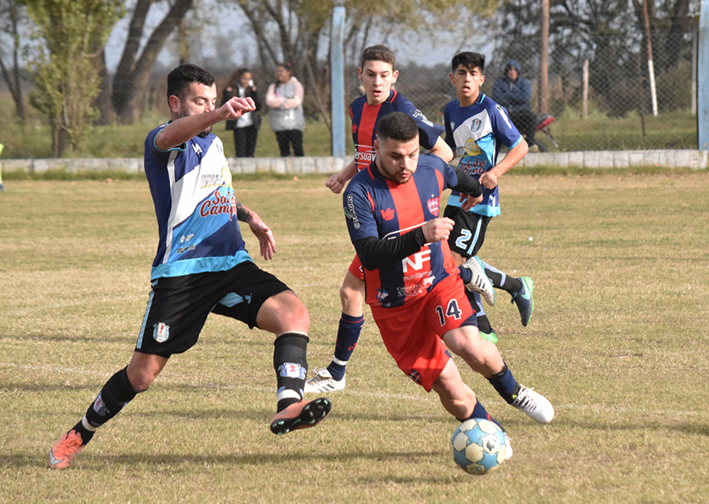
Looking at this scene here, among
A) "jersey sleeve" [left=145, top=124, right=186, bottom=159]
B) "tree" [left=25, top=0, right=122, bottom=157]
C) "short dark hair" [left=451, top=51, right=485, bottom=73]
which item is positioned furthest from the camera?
"tree" [left=25, top=0, right=122, bottom=157]

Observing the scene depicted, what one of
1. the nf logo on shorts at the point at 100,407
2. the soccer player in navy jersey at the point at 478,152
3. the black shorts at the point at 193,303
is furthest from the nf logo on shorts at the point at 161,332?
the soccer player in navy jersey at the point at 478,152

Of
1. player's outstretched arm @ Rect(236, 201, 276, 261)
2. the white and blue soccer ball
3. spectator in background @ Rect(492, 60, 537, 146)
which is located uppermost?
spectator in background @ Rect(492, 60, 537, 146)

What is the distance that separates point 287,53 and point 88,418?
49.9 ft

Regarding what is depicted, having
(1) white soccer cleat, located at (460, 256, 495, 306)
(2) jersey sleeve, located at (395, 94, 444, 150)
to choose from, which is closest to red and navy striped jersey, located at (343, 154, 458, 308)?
(2) jersey sleeve, located at (395, 94, 444, 150)

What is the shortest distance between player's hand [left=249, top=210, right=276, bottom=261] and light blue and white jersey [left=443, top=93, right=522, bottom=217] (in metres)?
1.82

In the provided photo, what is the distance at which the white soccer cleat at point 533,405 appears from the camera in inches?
147

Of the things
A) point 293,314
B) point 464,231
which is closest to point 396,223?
point 293,314

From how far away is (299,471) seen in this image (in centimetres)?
348

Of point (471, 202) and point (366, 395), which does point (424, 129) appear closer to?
point (471, 202)

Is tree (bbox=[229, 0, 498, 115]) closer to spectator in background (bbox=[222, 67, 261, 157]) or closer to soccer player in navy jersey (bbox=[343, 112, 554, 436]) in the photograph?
spectator in background (bbox=[222, 67, 261, 157])

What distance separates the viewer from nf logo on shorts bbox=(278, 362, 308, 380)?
336 centimetres

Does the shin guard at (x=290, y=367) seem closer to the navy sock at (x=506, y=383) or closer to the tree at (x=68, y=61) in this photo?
the navy sock at (x=506, y=383)

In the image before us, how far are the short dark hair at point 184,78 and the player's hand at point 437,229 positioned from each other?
1.29m

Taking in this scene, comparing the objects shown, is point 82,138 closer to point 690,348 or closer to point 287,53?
point 287,53
